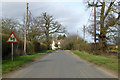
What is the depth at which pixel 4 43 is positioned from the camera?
51.7 ft

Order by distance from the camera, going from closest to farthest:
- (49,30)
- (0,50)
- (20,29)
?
(0,50)
(20,29)
(49,30)

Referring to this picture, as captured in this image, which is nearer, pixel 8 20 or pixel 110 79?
pixel 110 79

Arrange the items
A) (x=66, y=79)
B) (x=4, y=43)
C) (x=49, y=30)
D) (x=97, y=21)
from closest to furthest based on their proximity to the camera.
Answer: (x=66, y=79) → (x=4, y=43) → (x=97, y=21) → (x=49, y=30)

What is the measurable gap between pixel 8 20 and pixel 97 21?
14700 mm

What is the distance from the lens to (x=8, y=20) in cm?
2577

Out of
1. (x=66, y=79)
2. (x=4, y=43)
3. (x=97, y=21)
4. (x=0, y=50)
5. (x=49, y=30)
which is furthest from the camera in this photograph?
(x=49, y=30)

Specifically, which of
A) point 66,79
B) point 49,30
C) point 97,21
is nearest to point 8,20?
point 97,21

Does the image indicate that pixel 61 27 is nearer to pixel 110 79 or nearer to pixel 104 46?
pixel 104 46

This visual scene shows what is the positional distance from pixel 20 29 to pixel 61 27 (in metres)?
26.4

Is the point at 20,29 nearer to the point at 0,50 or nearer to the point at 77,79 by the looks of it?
the point at 0,50

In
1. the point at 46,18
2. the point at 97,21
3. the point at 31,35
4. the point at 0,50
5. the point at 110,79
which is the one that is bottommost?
the point at 110,79

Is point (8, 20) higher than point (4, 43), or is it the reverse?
point (8, 20)

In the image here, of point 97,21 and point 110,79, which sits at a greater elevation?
point 97,21

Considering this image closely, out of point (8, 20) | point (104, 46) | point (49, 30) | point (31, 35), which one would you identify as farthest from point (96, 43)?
point (49, 30)
